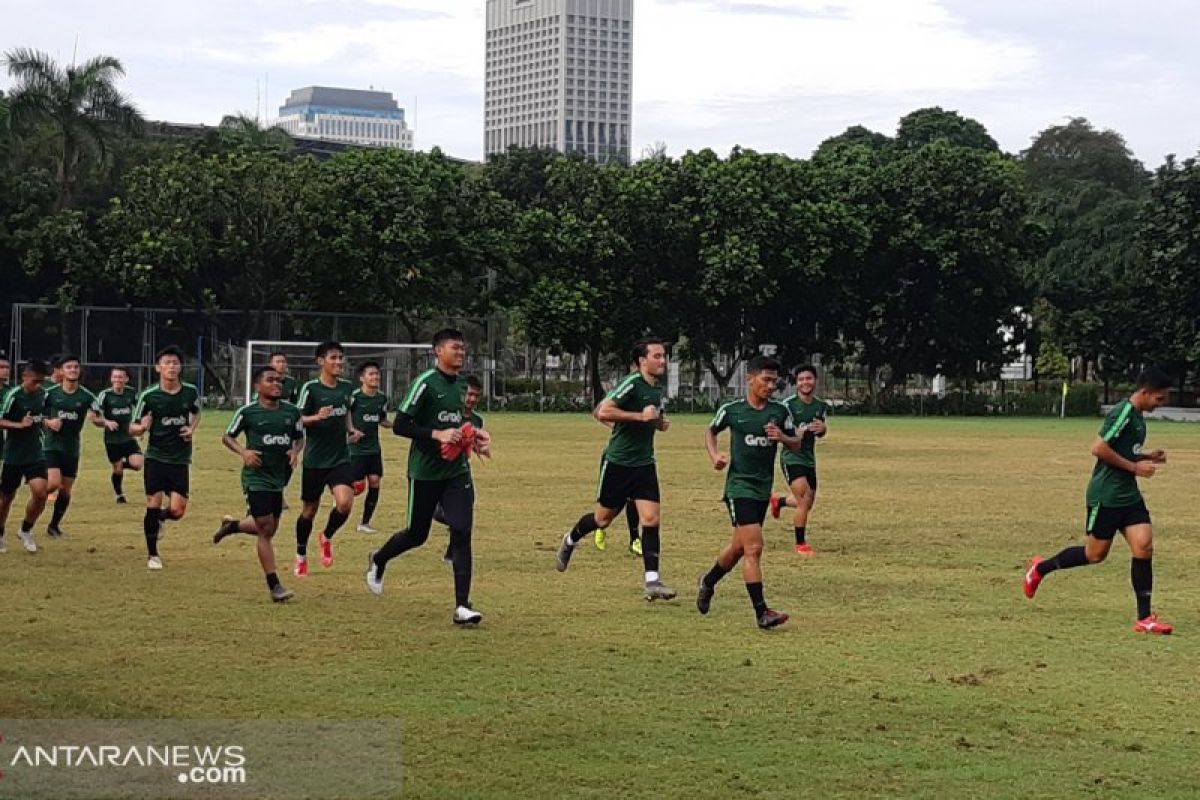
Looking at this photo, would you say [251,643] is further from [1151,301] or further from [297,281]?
[1151,301]

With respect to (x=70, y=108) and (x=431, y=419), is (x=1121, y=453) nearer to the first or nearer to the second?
(x=431, y=419)

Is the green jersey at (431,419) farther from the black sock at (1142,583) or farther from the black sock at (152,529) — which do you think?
the black sock at (1142,583)

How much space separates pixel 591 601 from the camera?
12.7 metres

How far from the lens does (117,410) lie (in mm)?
19516

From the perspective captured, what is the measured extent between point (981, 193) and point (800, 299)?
Answer: 7910 mm

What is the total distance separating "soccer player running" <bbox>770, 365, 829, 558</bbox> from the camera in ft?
54.1

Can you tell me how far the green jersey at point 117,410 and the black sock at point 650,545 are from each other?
29.5ft

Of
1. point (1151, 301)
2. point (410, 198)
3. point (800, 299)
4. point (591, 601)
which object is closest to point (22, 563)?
point (591, 601)

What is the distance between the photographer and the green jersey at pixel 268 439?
1270 cm

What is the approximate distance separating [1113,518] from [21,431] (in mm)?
10250

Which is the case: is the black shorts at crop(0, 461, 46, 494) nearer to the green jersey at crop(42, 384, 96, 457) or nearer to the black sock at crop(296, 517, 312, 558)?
the green jersey at crop(42, 384, 96, 457)

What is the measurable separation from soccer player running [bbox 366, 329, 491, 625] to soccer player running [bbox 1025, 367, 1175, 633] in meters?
4.57

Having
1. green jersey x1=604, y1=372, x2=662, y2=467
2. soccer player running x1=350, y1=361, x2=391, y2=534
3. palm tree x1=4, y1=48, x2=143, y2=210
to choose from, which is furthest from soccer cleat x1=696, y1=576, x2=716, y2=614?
palm tree x1=4, y1=48, x2=143, y2=210

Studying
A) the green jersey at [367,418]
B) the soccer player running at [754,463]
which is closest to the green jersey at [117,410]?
the green jersey at [367,418]
